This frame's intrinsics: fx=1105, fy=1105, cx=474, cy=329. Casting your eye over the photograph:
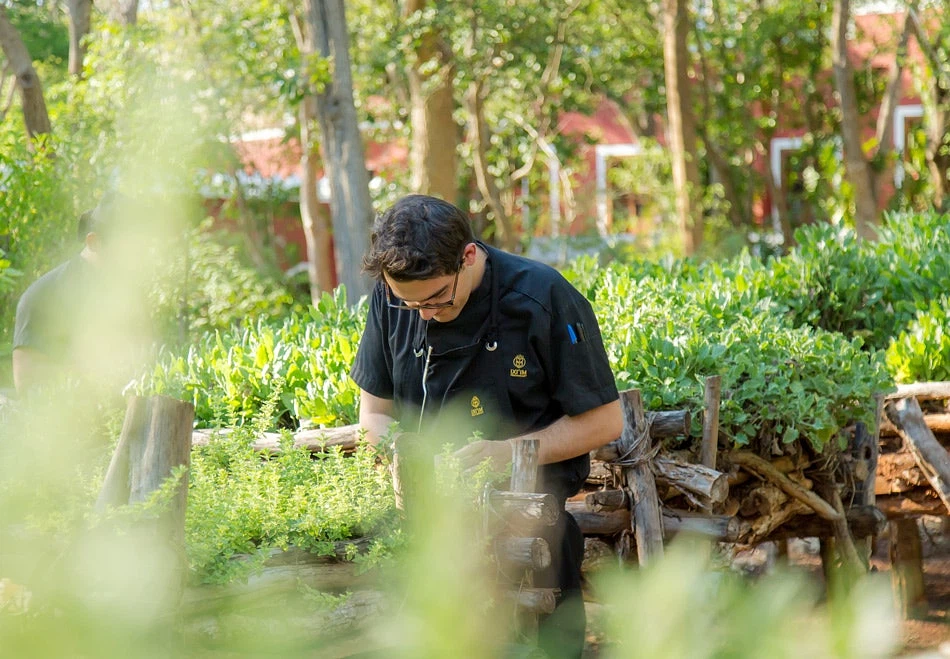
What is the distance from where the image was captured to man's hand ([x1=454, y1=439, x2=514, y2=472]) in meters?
3.05

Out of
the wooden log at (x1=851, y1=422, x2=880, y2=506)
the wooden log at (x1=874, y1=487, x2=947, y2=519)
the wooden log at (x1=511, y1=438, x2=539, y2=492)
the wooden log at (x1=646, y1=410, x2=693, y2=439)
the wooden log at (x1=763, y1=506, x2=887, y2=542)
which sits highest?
the wooden log at (x1=511, y1=438, x2=539, y2=492)

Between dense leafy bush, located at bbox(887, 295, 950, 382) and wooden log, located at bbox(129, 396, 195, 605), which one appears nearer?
wooden log, located at bbox(129, 396, 195, 605)

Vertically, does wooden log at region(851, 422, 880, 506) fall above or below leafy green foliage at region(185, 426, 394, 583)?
below

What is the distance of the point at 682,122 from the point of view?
1550 centimetres

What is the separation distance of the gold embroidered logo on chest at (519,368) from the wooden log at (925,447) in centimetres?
349

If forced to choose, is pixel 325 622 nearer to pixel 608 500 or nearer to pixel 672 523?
pixel 608 500

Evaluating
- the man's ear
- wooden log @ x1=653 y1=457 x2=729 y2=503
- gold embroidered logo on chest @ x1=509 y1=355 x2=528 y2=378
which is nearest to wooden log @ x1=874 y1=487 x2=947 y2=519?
wooden log @ x1=653 y1=457 x2=729 y2=503

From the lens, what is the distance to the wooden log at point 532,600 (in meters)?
3.24

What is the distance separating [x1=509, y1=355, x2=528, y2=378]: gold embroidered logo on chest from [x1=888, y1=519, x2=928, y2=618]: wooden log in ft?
15.4

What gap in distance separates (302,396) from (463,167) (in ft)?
43.0

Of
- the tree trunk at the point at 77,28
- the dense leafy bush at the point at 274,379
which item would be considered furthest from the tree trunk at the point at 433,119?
the dense leafy bush at the point at 274,379

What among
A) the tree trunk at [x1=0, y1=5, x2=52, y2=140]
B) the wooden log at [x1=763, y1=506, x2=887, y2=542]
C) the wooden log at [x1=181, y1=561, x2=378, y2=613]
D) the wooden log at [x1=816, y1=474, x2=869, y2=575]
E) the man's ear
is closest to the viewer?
the wooden log at [x1=181, y1=561, x2=378, y2=613]

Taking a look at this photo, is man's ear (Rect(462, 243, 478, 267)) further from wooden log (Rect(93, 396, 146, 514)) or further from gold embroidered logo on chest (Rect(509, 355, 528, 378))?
wooden log (Rect(93, 396, 146, 514))

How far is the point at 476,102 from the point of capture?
14.5 meters
